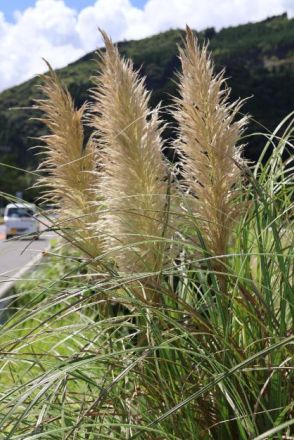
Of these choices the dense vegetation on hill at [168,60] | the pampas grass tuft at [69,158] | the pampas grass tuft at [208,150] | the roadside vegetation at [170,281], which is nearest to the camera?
the roadside vegetation at [170,281]

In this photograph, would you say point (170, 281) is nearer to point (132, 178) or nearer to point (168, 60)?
point (132, 178)

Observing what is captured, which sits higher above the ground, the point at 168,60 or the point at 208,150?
the point at 168,60

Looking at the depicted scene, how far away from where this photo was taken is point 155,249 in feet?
8.29

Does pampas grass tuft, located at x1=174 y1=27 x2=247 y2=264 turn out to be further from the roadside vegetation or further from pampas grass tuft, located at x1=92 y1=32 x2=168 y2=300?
pampas grass tuft, located at x1=92 y1=32 x2=168 y2=300

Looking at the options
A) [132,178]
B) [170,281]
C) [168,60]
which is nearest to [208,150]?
[132,178]

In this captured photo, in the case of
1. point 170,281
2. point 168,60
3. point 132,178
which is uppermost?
point 168,60

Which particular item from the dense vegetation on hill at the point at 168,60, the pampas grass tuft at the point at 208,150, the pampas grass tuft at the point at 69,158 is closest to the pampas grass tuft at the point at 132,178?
the pampas grass tuft at the point at 208,150

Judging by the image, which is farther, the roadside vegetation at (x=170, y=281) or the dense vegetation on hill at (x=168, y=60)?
the dense vegetation on hill at (x=168, y=60)

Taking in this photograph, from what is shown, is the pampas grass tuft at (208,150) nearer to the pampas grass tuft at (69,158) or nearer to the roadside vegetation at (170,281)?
the roadside vegetation at (170,281)

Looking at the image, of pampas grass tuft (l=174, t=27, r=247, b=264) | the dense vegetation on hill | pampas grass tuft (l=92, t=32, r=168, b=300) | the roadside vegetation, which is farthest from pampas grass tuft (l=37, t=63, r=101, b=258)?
the dense vegetation on hill

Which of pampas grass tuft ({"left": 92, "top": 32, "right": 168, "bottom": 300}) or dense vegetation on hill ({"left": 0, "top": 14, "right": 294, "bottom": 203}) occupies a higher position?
dense vegetation on hill ({"left": 0, "top": 14, "right": 294, "bottom": 203})

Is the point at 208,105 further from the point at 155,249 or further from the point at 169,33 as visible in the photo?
the point at 169,33

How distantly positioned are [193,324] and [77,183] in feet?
2.21

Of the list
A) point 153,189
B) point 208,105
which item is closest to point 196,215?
point 153,189
